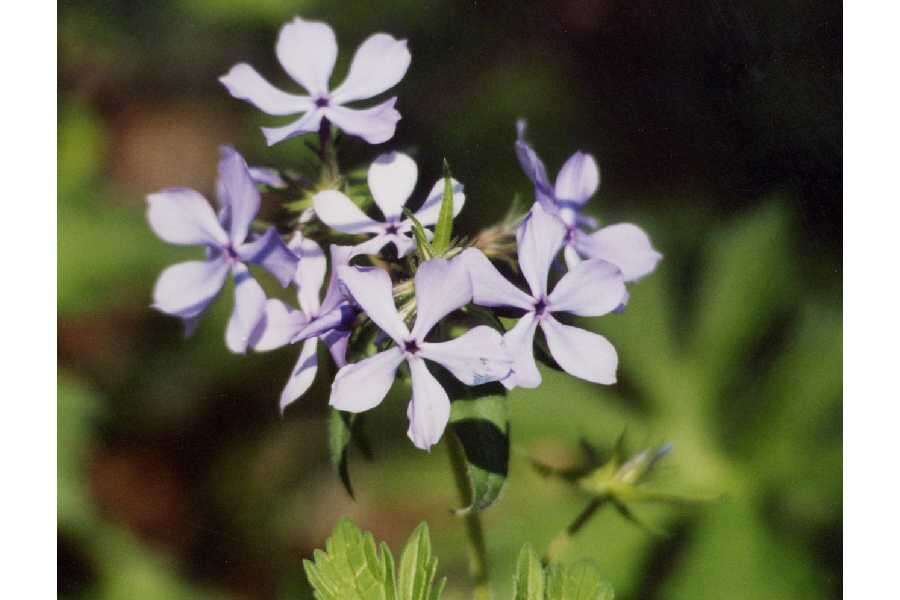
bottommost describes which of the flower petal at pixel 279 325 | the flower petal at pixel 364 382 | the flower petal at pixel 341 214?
the flower petal at pixel 364 382

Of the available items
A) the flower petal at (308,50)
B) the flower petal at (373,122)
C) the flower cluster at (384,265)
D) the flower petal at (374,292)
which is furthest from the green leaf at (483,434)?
the flower petal at (308,50)

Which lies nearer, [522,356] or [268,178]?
[522,356]

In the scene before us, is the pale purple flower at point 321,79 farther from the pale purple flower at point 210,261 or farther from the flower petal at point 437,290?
the flower petal at point 437,290

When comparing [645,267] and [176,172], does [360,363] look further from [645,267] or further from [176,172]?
[176,172]

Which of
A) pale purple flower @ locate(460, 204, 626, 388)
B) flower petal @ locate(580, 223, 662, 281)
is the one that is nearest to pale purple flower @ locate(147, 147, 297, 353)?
pale purple flower @ locate(460, 204, 626, 388)

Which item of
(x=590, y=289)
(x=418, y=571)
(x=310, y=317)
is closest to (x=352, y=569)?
(x=418, y=571)

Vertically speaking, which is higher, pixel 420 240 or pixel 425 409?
pixel 420 240

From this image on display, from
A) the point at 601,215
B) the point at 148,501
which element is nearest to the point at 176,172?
the point at 148,501

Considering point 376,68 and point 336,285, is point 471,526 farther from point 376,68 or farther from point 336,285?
point 376,68
